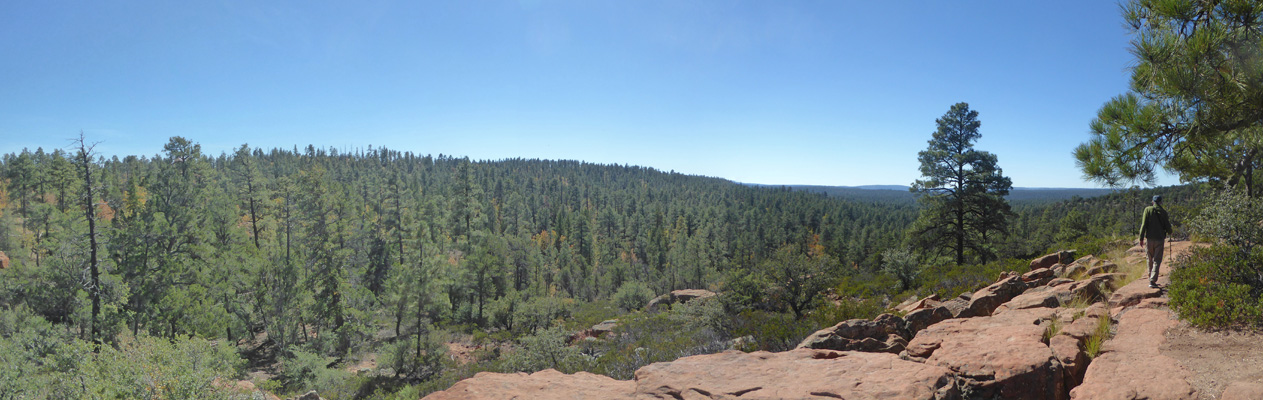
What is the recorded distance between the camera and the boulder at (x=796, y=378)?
507 centimetres

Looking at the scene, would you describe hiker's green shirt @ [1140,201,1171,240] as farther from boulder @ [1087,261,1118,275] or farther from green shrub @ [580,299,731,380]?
green shrub @ [580,299,731,380]

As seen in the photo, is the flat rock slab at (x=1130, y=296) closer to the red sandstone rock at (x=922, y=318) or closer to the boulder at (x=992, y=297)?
the boulder at (x=992, y=297)

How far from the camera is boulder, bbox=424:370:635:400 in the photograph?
19.1 ft

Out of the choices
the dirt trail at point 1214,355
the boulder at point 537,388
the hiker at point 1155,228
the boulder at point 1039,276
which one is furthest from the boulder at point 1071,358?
the boulder at point 1039,276

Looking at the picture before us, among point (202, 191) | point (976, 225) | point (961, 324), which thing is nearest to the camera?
point (961, 324)

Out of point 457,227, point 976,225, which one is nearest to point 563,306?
point 457,227

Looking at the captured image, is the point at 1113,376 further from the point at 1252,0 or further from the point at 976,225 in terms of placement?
the point at 976,225

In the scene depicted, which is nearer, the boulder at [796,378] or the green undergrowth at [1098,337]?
the boulder at [796,378]

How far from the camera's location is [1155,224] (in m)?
8.07

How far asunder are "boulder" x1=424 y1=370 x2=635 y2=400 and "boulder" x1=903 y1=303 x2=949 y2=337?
5.17 metres

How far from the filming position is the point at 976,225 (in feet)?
65.4

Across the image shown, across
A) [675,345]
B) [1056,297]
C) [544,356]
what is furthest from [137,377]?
[1056,297]

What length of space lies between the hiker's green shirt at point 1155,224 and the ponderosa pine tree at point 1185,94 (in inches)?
23.9

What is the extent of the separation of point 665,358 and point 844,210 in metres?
119
